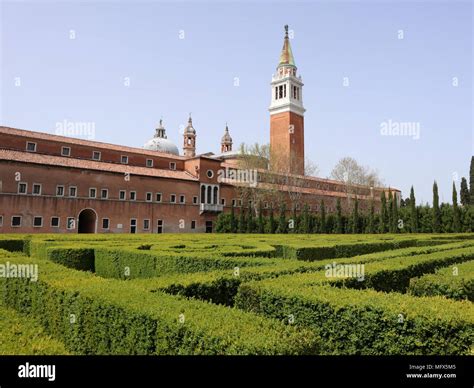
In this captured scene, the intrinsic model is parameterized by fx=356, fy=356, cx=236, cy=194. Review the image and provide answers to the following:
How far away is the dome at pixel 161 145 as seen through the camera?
62.1m

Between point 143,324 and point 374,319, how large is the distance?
2721mm

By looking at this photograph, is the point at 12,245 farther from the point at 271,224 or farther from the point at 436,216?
the point at 436,216

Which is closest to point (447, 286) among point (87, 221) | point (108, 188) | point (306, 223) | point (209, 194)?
point (108, 188)

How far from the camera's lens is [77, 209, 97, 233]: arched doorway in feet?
119

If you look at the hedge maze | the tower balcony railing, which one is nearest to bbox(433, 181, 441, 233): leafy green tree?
the tower balcony railing

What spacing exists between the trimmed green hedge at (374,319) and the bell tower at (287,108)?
51.8 m

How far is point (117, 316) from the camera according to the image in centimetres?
413

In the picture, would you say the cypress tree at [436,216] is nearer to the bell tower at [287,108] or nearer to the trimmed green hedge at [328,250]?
the bell tower at [287,108]

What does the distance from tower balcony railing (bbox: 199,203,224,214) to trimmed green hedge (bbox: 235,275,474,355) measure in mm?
39501

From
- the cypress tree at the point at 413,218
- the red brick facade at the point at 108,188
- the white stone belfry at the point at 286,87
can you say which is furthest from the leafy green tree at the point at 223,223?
the white stone belfry at the point at 286,87

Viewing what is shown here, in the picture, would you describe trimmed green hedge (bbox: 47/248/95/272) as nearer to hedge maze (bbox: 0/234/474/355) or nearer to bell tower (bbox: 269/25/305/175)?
hedge maze (bbox: 0/234/474/355)
